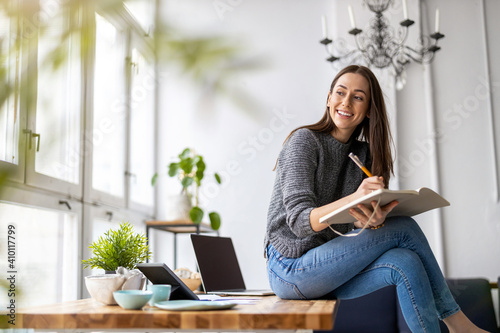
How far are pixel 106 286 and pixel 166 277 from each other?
0.13 meters

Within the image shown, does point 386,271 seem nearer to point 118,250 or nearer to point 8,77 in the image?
point 118,250

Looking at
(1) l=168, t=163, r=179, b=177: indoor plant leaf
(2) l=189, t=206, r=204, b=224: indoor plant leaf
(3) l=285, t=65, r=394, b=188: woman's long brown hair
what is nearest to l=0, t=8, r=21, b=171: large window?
(3) l=285, t=65, r=394, b=188: woman's long brown hair

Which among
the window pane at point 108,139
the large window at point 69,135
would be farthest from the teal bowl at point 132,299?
the window pane at point 108,139

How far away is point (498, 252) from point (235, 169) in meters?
1.77

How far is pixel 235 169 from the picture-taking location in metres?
3.63

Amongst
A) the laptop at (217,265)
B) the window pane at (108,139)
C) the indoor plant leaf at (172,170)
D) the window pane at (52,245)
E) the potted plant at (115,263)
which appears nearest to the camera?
the potted plant at (115,263)

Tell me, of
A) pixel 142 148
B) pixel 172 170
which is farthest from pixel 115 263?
pixel 142 148

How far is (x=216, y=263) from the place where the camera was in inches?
81.0

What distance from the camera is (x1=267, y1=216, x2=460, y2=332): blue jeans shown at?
4.07 ft

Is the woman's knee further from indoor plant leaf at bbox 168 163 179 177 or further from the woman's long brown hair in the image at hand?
indoor plant leaf at bbox 168 163 179 177

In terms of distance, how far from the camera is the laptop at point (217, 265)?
6.25 ft

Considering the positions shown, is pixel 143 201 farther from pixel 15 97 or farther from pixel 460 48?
pixel 15 97

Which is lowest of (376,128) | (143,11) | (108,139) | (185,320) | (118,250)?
(185,320)

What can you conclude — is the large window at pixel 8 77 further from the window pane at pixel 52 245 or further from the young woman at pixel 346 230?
the window pane at pixel 52 245
